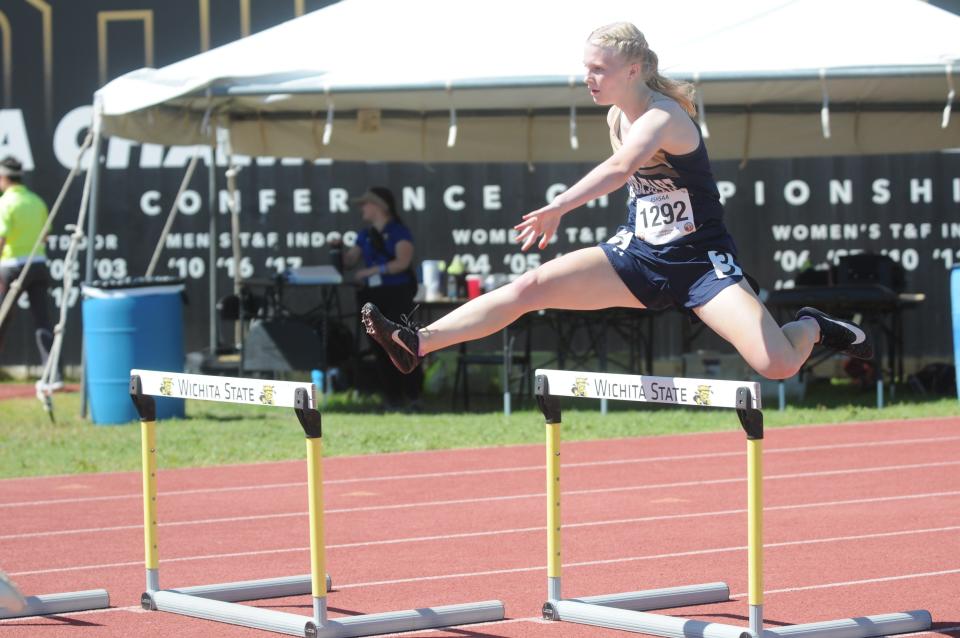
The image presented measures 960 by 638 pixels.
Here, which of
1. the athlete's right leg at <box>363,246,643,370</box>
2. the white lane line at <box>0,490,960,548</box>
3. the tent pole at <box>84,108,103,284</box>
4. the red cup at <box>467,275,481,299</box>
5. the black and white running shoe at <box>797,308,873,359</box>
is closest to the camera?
the athlete's right leg at <box>363,246,643,370</box>

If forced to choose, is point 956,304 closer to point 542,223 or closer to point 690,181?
point 690,181

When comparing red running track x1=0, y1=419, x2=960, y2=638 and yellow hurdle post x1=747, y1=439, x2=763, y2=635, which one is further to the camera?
red running track x1=0, y1=419, x2=960, y2=638

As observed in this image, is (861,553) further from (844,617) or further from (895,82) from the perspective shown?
(895,82)

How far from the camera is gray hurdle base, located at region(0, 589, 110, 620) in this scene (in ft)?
19.2

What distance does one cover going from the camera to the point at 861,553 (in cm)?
700

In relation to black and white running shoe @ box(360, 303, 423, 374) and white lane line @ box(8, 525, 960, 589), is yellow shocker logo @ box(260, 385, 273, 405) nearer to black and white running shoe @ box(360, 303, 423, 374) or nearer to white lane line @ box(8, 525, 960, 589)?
black and white running shoe @ box(360, 303, 423, 374)

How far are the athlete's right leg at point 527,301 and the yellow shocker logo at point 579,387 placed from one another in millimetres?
375

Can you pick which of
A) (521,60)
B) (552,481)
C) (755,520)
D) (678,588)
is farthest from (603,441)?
(755,520)

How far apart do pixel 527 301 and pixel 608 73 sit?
93cm

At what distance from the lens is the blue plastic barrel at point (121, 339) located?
40.0ft

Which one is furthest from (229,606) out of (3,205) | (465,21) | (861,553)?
(3,205)

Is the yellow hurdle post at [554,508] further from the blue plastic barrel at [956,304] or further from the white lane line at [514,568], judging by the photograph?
the blue plastic barrel at [956,304]

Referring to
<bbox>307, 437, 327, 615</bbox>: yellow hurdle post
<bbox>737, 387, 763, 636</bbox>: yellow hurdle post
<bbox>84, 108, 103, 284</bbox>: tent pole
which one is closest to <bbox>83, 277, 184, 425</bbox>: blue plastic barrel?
<bbox>84, 108, 103, 284</bbox>: tent pole

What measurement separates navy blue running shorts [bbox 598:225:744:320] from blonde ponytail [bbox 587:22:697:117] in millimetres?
528
